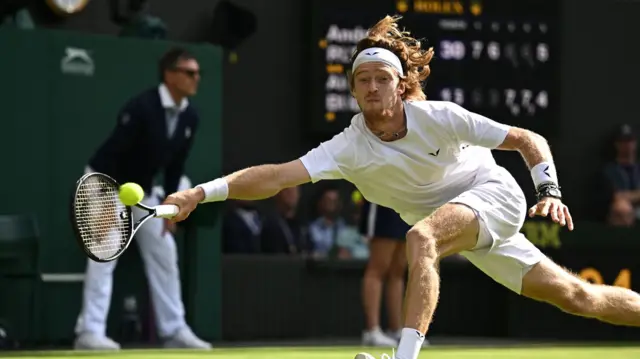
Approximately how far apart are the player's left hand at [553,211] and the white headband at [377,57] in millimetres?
884

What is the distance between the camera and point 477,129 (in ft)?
18.7

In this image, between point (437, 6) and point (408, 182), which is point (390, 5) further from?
point (408, 182)

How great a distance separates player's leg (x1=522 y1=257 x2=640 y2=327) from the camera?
6004 millimetres

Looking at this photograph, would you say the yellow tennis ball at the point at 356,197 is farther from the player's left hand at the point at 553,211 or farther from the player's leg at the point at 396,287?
the player's left hand at the point at 553,211

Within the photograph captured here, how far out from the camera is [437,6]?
12062 mm

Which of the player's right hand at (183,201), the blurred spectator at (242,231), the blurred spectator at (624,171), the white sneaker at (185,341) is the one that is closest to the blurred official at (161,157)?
the white sneaker at (185,341)

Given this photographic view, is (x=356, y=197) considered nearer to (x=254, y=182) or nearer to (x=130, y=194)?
(x=254, y=182)

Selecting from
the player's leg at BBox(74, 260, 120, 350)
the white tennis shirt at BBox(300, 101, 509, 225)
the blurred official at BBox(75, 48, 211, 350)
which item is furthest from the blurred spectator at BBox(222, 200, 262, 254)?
the white tennis shirt at BBox(300, 101, 509, 225)

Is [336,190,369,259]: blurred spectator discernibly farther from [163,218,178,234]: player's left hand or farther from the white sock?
the white sock

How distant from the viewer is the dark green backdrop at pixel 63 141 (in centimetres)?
1005

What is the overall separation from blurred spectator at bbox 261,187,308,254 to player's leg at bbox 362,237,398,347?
2014 millimetres

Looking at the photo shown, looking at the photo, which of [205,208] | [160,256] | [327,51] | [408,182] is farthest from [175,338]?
[408,182]

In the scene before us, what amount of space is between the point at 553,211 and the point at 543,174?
0.83 ft

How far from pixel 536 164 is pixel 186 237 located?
5.26m
